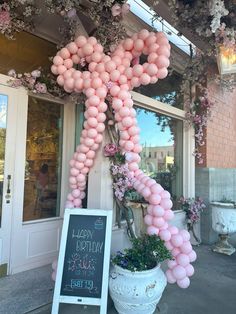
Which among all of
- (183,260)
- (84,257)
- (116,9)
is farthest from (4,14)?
(183,260)

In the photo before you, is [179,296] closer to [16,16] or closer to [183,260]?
[183,260]

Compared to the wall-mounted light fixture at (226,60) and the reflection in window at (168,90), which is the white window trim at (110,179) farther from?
the wall-mounted light fixture at (226,60)

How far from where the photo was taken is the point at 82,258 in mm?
2680

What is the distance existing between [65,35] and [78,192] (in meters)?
1.88

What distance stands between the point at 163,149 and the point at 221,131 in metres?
1.57

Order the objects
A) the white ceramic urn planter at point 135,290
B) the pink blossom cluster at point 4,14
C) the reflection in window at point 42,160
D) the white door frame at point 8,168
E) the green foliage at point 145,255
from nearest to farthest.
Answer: the white ceramic urn planter at point 135,290
the green foliage at point 145,255
the pink blossom cluster at point 4,14
the white door frame at point 8,168
the reflection in window at point 42,160

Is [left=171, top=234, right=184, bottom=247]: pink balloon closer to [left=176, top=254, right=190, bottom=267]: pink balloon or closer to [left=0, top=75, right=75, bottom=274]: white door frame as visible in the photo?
[left=176, top=254, right=190, bottom=267]: pink balloon

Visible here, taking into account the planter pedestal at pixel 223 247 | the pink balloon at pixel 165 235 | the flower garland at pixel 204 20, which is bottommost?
the planter pedestal at pixel 223 247

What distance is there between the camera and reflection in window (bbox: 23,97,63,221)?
12.0 ft

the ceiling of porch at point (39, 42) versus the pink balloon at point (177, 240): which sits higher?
the ceiling of porch at point (39, 42)

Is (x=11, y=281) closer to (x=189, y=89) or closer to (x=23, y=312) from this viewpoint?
(x=23, y=312)

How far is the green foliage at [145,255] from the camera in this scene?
267 centimetres

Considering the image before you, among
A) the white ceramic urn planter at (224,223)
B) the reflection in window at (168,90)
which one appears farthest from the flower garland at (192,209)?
the reflection in window at (168,90)

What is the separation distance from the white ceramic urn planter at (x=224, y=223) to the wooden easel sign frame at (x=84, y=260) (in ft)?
8.49
